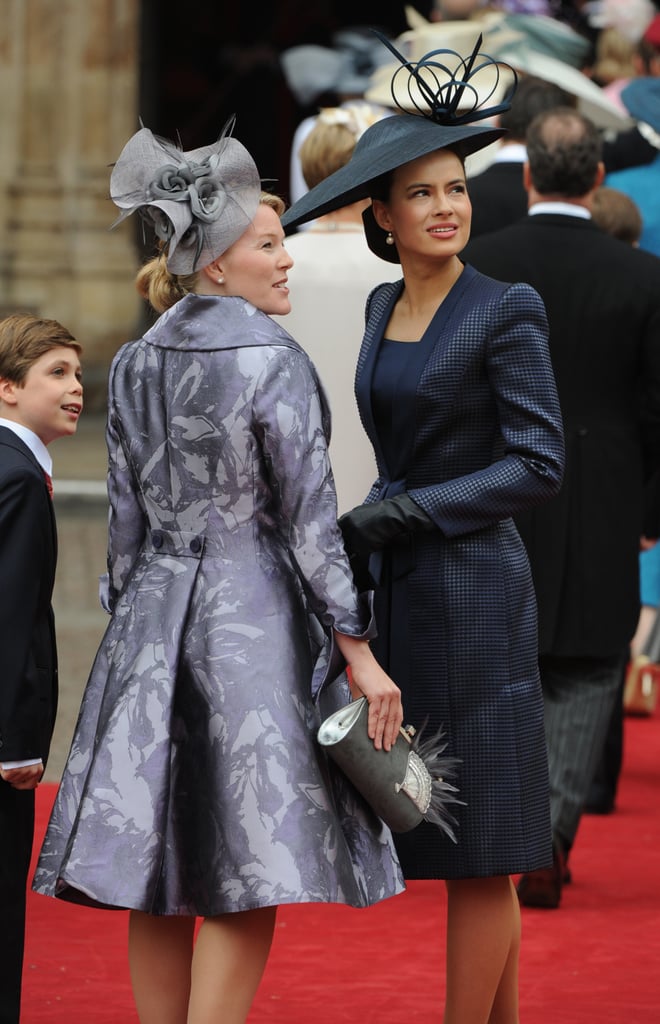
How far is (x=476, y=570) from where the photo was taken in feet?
11.4

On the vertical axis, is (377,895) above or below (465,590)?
below

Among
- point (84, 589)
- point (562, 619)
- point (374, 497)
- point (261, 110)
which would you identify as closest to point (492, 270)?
point (562, 619)

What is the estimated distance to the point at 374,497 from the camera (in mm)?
3613

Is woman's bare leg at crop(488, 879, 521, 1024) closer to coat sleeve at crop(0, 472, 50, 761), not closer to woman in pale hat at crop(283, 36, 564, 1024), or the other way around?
woman in pale hat at crop(283, 36, 564, 1024)

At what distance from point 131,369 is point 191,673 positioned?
53cm

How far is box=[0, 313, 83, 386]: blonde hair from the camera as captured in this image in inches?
139

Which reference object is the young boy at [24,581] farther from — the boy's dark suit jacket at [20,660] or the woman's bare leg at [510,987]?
the woman's bare leg at [510,987]

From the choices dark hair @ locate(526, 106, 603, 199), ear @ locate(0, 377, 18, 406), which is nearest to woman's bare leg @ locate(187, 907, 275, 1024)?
ear @ locate(0, 377, 18, 406)

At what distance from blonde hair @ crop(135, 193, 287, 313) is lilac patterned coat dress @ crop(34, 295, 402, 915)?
84mm

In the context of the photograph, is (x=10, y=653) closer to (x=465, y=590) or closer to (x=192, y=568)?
(x=192, y=568)

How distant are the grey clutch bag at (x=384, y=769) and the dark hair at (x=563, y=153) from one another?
6.79 ft

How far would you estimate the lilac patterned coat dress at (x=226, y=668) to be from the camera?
3.13m

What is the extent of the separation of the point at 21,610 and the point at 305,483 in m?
0.57

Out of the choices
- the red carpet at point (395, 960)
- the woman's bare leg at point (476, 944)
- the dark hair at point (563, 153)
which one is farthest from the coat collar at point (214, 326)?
the dark hair at point (563, 153)
